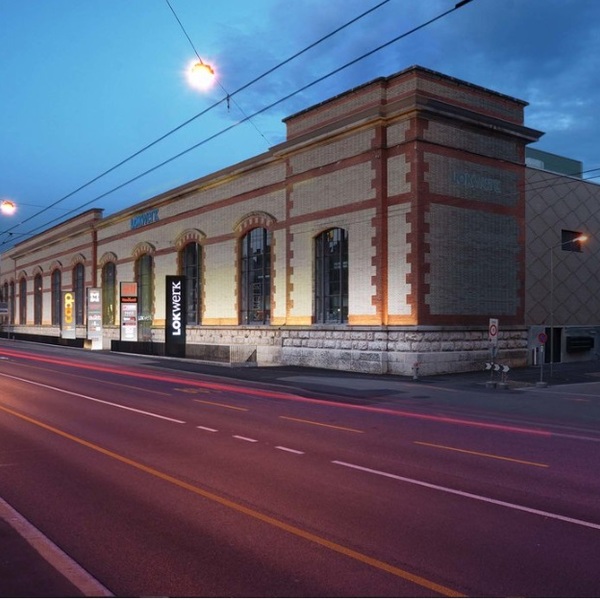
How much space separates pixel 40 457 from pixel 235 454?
3026 mm

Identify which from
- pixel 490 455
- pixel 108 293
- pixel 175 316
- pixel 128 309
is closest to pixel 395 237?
pixel 490 455

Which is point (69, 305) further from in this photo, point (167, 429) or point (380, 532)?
point (380, 532)

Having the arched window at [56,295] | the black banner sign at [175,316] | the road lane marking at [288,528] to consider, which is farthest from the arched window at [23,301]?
the road lane marking at [288,528]

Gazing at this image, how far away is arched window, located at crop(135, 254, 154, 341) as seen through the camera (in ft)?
153

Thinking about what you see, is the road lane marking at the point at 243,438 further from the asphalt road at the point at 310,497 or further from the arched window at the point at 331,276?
the arched window at the point at 331,276

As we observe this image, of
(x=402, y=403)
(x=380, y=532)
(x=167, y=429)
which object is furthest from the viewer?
(x=402, y=403)

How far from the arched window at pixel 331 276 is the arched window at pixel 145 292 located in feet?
64.0

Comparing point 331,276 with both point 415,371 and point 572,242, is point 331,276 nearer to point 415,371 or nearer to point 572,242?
point 415,371

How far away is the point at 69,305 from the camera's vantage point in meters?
58.4

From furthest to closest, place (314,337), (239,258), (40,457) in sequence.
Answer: (239,258) < (314,337) < (40,457)

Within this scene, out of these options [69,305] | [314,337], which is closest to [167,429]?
[314,337]

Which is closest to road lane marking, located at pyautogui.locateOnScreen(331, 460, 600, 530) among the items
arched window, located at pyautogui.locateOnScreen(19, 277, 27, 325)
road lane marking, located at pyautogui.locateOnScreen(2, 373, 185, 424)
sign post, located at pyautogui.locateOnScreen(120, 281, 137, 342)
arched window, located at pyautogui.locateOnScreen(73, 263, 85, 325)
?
road lane marking, located at pyautogui.locateOnScreen(2, 373, 185, 424)

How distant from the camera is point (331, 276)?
3025 centimetres

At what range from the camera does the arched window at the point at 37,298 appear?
232 feet
